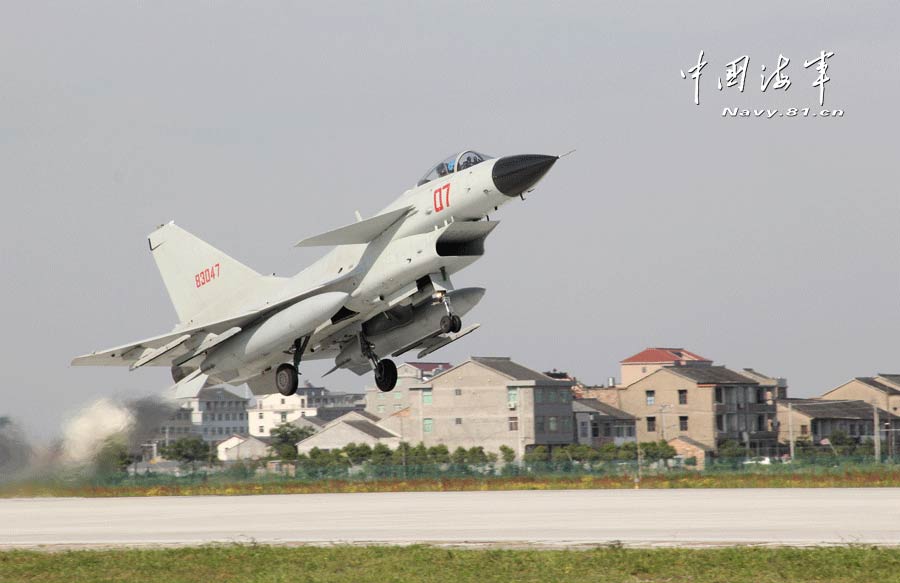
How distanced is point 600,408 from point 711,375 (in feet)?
29.6

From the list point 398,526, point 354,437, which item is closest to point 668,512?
point 398,526

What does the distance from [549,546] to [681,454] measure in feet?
224

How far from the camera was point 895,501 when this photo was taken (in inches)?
1193

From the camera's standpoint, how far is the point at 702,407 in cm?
9144

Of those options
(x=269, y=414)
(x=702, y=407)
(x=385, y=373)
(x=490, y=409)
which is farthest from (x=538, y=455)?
(x=269, y=414)

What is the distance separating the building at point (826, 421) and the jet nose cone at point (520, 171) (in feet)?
239

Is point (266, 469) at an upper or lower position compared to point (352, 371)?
lower

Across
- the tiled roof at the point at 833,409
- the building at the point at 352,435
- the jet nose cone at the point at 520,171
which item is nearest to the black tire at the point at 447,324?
the jet nose cone at the point at 520,171

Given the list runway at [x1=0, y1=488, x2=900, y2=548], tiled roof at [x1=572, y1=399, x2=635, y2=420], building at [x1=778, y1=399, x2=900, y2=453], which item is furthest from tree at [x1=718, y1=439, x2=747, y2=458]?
runway at [x1=0, y1=488, x2=900, y2=548]

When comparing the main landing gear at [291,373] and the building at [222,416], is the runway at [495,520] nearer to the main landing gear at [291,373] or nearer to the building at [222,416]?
the main landing gear at [291,373]

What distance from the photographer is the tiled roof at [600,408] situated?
94387 millimetres

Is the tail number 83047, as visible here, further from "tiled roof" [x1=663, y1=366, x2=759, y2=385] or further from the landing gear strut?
"tiled roof" [x1=663, y1=366, x2=759, y2=385]

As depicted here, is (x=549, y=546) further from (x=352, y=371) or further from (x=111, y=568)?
(x=352, y=371)

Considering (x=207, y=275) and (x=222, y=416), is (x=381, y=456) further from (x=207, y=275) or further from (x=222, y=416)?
(x=222, y=416)
